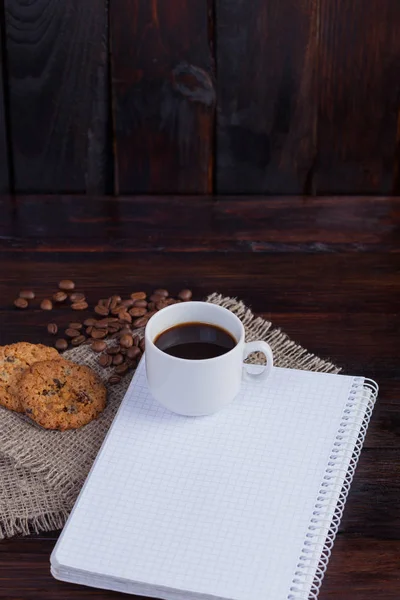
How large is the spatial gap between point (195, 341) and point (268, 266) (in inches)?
16.2

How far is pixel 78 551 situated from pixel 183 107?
1.08 metres

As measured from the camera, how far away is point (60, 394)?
4.19 feet

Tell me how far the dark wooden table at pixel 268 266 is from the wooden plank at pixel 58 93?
0.49ft

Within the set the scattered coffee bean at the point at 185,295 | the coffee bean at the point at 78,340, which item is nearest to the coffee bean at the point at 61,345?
the coffee bean at the point at 78,340

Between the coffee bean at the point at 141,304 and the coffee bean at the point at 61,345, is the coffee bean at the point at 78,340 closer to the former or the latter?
the coffee bean at the point at 61,345

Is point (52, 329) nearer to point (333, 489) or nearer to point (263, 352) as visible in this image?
point (263, 352)

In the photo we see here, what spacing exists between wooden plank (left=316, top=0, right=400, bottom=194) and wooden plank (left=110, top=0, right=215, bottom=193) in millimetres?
239

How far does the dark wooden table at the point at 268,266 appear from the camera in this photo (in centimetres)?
127

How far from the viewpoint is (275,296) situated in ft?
5.11

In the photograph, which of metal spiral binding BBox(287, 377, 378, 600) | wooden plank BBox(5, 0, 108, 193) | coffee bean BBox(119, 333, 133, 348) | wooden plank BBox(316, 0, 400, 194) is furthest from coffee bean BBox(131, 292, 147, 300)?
wooden plank BBox(316, 0, 400, 194)

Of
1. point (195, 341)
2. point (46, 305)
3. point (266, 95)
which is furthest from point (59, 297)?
point (266, 95)

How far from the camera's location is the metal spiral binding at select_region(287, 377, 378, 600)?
104 centimetres

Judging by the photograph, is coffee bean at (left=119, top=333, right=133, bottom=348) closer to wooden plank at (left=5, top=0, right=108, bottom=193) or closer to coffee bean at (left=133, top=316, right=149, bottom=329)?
coffee bean at (left=133, top=316, right=149, bottom=329)

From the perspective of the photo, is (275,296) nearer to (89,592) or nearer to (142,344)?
(142,344)
